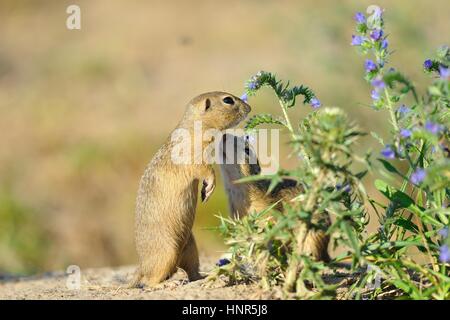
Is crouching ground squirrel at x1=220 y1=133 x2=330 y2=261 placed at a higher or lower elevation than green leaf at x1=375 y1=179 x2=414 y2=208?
higher

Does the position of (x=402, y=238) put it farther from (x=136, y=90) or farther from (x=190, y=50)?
(x=190, y=50)

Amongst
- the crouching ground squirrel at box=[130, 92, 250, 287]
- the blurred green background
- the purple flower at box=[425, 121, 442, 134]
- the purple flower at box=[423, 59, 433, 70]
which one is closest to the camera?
the purple flower at box=[425, 121, 442, 134]

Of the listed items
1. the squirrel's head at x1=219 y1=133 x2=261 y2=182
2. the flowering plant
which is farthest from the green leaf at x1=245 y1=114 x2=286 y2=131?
the squirrel's head at x1=219 y1=133 x2=261 y2=182

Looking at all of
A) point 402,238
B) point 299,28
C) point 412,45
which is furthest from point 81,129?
point 402,238

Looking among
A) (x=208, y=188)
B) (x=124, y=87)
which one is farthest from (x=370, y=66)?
(x=124, y=87)

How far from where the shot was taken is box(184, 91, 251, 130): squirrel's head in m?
7.49

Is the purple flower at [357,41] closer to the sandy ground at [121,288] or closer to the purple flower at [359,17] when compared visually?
the purple flower at [359,17]

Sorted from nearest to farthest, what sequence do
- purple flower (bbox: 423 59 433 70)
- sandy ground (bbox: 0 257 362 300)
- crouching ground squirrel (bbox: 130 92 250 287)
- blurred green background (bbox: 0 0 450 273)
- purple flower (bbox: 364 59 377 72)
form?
purple flower (bbox: 364 59 377 72) < sandy ground (bbox: 0 257 362 300) < purple flower (bbox: 423 59 433 70) < crouching ground squirrel (bbox: 130 92 250 287) < blurred green background (bbox: 0 0 450 273)

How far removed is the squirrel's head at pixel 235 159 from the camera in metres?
7.37

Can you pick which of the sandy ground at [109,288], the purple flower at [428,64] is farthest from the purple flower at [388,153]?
the sandy ground at [109,288]

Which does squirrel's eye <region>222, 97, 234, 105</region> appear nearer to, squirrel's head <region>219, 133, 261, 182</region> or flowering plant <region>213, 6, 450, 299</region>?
squirrel's head <region>219, 133, 261, 182</region>

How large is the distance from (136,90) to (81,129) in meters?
2.04

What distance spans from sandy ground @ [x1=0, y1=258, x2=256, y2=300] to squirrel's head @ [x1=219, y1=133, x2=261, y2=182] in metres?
1.06
